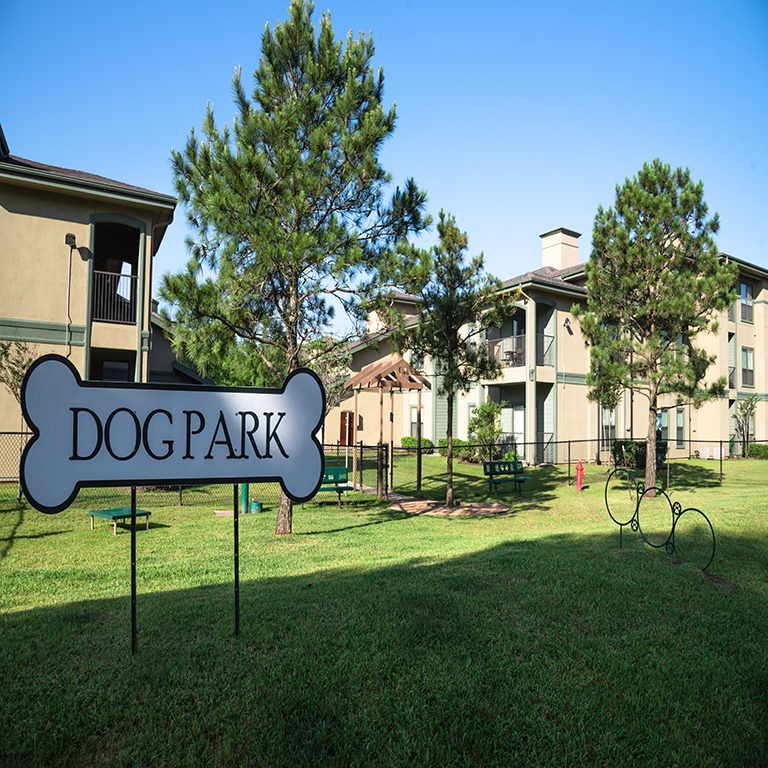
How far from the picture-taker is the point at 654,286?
1566cm

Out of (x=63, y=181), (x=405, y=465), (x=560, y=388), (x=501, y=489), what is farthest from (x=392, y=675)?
(x=560, y=388)

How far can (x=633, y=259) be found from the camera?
1560cm

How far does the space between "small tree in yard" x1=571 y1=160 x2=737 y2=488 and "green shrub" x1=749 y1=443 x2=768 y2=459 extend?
16.6 m

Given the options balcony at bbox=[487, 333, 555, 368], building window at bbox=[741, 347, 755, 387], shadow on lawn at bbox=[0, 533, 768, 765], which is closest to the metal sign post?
shadow on lawn at bbox=[0, 533, 768, 765]

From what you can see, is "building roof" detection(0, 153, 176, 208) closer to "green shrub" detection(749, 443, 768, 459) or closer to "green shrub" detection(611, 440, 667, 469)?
"green shrub" detection(611, 440, 667, 469)

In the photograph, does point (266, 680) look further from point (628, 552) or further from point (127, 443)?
point (628, 552)

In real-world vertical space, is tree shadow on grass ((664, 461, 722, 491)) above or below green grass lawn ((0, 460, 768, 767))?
below

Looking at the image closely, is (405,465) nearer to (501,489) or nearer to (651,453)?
(501,489)

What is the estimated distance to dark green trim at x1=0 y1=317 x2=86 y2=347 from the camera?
1502 cm

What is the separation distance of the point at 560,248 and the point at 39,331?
82.3 feet

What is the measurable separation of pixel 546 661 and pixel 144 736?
252cm

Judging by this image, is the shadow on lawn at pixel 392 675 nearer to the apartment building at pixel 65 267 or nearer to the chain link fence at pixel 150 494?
the chain link fence at pixel 150 494

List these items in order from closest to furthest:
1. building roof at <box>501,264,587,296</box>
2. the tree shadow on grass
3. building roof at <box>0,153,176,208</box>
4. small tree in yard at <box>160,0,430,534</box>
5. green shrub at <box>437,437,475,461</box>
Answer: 1. small tree in yard at <box>160,0,430,534</box>
2. building roof at <box>0,153,176,208</box>
3. the tree shadow on grass
4. building roof at <box>501,264,587,296</box>
5. green shrub at <box>437,437,475,461</box>

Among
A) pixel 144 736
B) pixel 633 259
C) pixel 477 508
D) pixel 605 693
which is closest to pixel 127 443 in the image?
pixel 144 736
